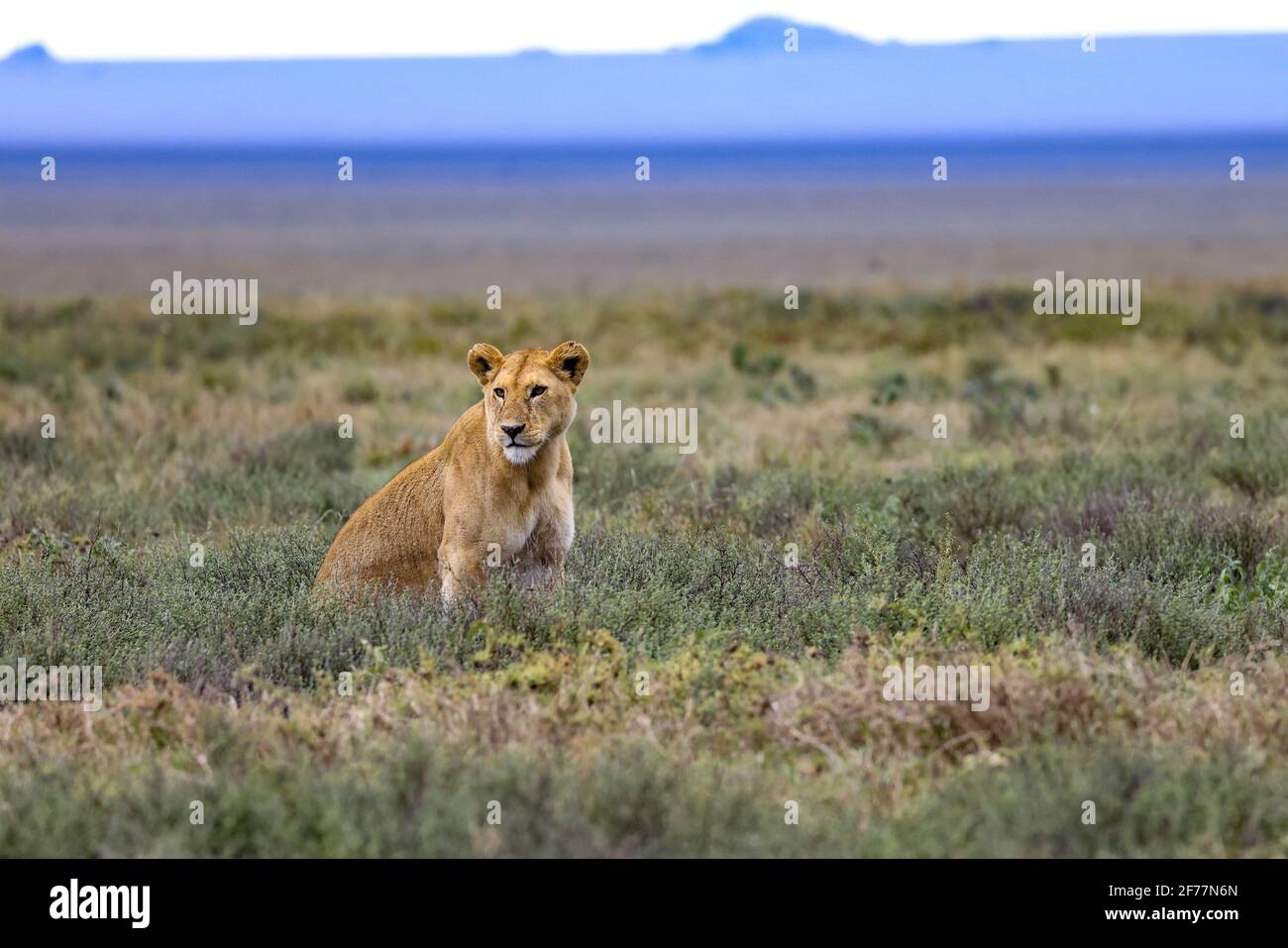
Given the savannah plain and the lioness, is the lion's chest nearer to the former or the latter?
the lioness

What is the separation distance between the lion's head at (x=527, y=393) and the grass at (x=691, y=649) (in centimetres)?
73

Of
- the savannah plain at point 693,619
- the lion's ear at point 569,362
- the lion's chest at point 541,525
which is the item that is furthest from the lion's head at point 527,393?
the savannah plain at point 693,619

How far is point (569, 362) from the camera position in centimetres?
745

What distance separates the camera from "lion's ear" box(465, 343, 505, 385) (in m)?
7.40

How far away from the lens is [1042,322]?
22.5 meters

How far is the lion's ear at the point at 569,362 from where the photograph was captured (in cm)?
735

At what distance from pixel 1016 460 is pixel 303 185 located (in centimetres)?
10672

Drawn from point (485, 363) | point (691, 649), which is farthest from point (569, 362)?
point (691, 649)

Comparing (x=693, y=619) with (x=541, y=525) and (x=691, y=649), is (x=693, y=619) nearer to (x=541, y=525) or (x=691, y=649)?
(x=691, y=649)

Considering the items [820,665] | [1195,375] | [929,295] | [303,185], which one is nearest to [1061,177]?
[303,185]

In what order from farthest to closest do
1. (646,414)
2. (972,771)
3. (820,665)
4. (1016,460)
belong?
(646,414) < (1016,460) < (820,665) < (972,771)

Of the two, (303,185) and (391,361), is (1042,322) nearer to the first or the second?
(391,361)
